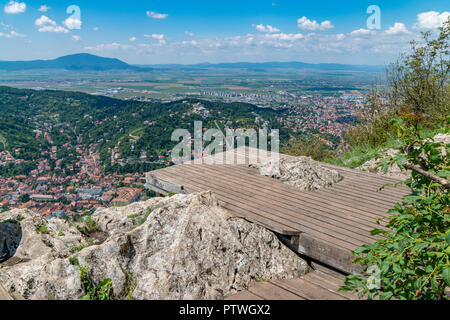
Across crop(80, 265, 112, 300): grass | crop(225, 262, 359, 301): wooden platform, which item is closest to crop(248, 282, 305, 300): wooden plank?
crop(225, 262, 359, 301): wooden platform

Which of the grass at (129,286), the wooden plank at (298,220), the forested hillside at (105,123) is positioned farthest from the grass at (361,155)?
the forested hillside at (105,123)

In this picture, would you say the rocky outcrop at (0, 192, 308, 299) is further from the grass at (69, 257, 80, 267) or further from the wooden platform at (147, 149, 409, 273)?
the wooden platform at (147, 149, 409, 273)

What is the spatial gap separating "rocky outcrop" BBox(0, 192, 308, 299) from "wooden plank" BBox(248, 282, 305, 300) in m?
0.11

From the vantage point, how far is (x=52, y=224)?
4.53 metres

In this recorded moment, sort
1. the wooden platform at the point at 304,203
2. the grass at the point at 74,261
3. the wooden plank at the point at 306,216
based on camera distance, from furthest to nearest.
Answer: the wooden plank at the point at 306,216 < the wooden platform at the point at 304,203 < the grass at the point at 74,261

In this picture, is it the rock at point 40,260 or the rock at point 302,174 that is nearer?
the rock at point 40,260

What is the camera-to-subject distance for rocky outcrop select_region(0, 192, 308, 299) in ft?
9.11

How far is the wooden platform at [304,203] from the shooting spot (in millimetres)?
3459

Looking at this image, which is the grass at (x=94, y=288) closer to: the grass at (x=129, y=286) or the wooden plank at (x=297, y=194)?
the grass at (x=129, y=286)

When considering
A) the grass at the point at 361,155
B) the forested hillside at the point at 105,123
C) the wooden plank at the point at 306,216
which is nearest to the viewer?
the wooden plank at the point at 306,216

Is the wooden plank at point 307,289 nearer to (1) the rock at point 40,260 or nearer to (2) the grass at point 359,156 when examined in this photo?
(1) the rock at point 40,260

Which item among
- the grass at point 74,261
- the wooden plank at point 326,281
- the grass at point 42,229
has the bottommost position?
the wooden plank at point 326,281

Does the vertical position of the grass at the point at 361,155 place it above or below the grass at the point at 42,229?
above

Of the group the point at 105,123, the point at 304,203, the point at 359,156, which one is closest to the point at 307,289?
the point at 304,203
